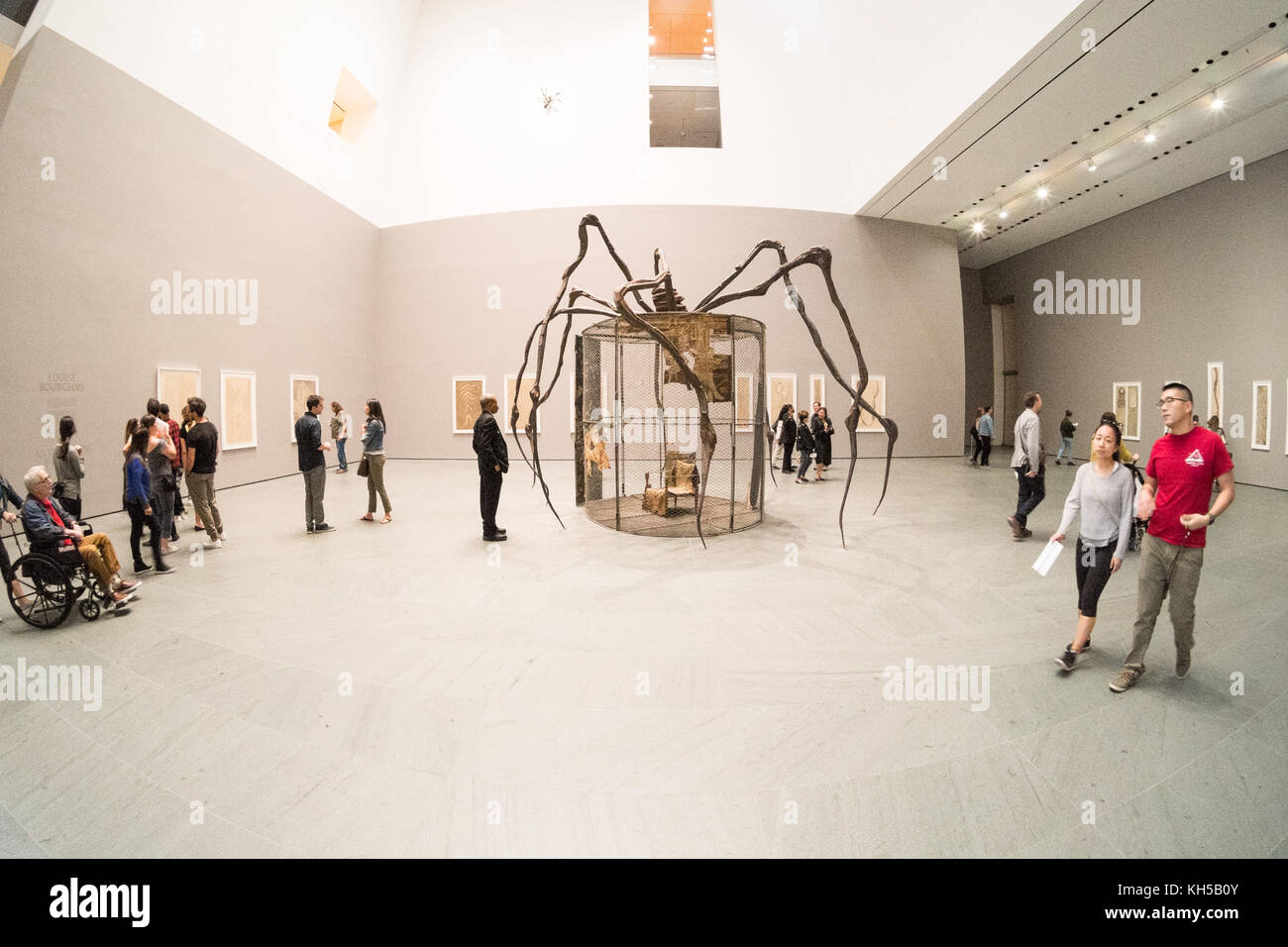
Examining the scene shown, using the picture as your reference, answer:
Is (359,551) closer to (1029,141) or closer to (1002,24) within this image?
(1002,24)

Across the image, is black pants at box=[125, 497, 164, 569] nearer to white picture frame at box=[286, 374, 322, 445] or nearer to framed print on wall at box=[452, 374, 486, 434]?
white picture frame at box=[286, 374, 322, 445]

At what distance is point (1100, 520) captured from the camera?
325cm

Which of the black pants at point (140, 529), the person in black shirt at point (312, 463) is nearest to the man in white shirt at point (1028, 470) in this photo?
the person in black shirt at point (312, 463)

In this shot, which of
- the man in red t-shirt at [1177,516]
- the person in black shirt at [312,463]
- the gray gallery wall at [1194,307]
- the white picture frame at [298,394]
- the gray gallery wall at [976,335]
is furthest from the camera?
the gray gallery wall at [976,335]

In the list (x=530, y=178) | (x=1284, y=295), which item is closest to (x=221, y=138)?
(x=530, y=178)

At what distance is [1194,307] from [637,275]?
493 inches

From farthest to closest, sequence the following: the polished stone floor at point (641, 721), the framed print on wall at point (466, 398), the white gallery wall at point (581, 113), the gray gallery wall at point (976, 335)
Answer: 1. the gray gallery wall at point (976, 335)
2. the framed print on wall at point (466, 398)
3. the white gallery wall at point (581, 113)
4. the polished stone floor at point (641, 721)

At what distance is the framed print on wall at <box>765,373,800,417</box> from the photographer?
1473cm

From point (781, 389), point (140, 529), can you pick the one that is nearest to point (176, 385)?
point (140, 529)

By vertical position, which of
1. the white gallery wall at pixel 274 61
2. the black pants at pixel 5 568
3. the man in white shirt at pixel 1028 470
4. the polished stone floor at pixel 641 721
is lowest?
the polished stone floor at pixel 641 721

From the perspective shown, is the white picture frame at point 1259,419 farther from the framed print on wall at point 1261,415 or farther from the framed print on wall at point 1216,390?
the framed print on wall at point 1216,390

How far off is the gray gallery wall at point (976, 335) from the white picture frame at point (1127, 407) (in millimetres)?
6314

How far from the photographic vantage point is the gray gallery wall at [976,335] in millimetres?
20625

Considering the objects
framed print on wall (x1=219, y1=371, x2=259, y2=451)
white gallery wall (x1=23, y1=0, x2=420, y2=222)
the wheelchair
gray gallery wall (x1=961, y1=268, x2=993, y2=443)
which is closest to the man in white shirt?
the wheelchair
